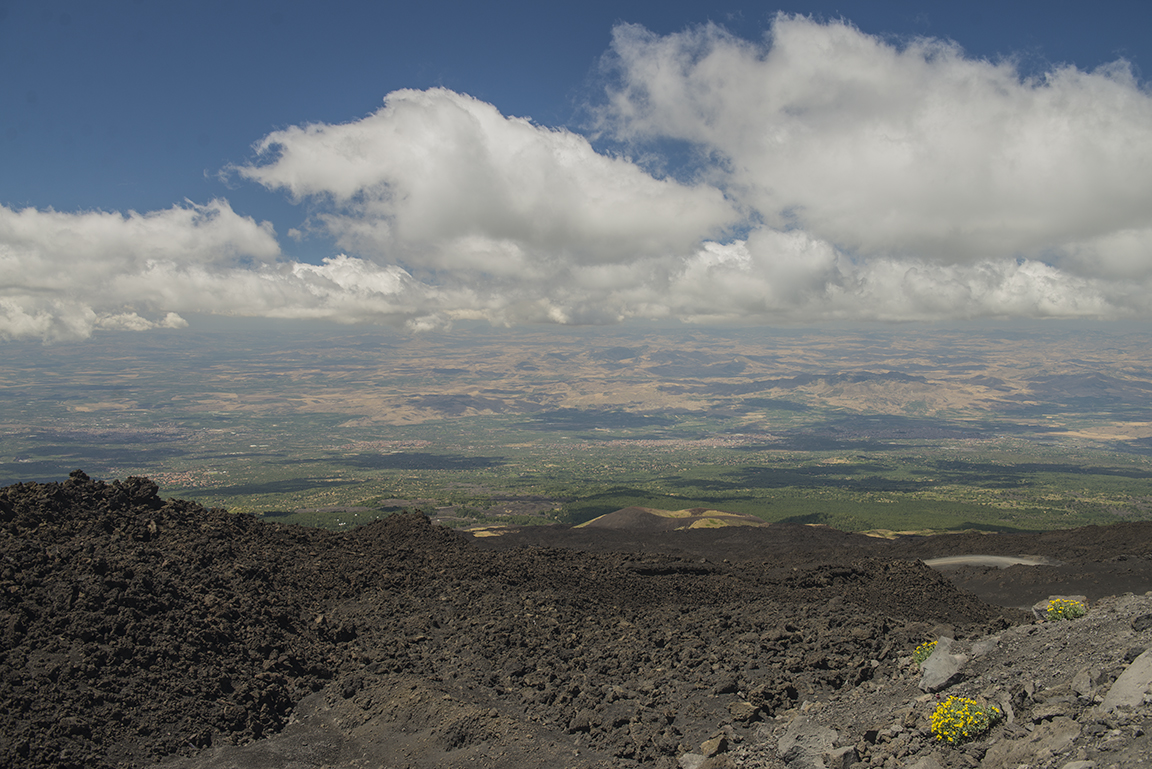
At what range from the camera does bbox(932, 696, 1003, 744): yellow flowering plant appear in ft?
33.1

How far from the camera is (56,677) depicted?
14.6m

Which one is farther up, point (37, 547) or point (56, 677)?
point (37, 547)

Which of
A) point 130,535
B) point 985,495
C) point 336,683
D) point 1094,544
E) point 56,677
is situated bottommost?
point 985,495

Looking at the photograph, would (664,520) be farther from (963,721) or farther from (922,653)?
(963,721)

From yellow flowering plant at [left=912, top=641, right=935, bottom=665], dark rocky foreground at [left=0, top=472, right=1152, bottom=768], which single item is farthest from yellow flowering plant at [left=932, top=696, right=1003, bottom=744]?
yellow flowering plant at [left=912, top=641, right=935, bottom=665]

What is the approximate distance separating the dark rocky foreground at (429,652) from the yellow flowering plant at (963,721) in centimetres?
27

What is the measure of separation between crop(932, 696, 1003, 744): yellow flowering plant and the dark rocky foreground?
0.27 meters

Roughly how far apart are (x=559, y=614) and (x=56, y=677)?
12.8 meters

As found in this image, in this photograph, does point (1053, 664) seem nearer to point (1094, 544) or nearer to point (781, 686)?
point (781, 686)

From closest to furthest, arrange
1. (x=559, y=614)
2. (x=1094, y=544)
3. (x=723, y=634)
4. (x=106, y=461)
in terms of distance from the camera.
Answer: (x=723, y=634), (x=559, y=614), (x=1094, y=544), (x=106, y=461)

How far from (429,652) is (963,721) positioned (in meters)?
13.6

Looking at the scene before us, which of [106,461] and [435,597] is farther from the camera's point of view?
[106,461]

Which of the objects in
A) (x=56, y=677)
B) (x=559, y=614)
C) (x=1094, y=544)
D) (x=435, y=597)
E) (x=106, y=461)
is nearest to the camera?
(x=56, y=677)

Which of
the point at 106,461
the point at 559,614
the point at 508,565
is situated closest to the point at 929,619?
the point at 559,614
